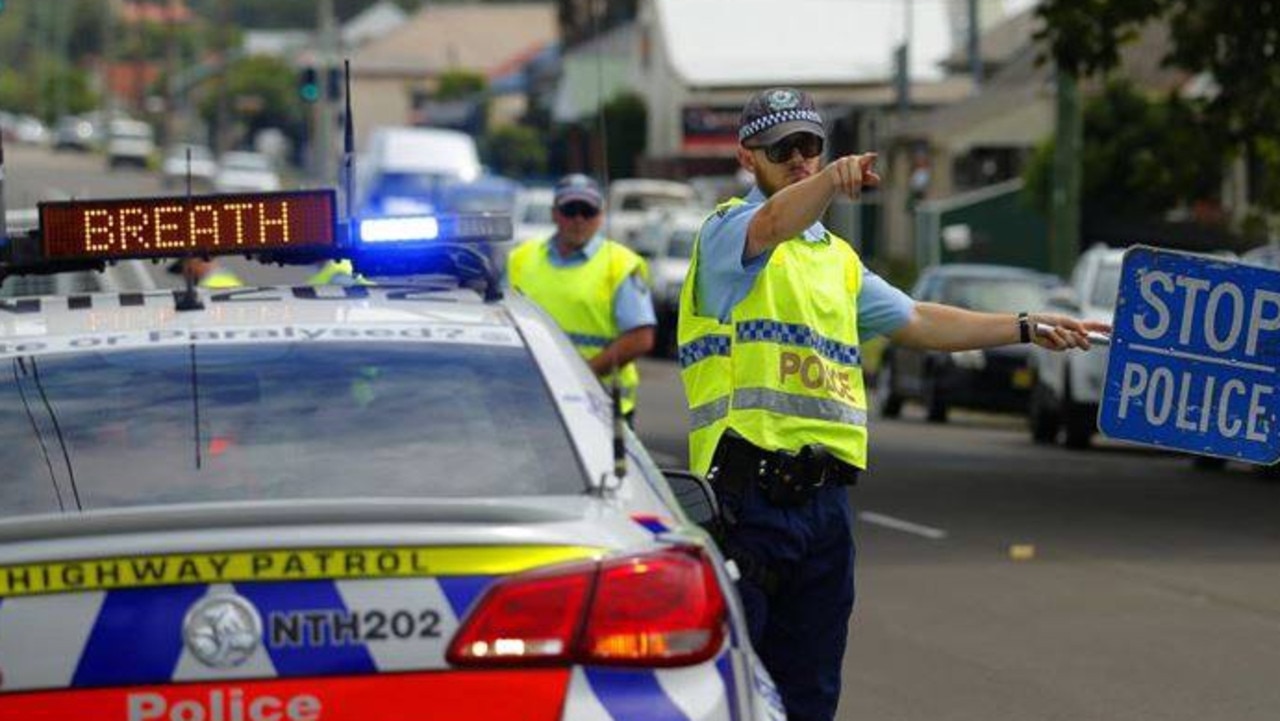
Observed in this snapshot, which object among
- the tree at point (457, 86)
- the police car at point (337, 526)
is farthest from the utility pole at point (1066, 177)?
the tree at point (457, 86)

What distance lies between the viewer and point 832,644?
7219 millimetres

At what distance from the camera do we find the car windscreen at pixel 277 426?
562cm

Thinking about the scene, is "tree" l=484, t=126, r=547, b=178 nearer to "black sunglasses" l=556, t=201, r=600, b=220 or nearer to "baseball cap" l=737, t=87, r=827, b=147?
"black sunglasses" l=556, t=201, r=600, b=220

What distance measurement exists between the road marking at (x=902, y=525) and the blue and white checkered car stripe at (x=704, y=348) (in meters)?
8.71

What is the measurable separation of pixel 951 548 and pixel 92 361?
9757mm

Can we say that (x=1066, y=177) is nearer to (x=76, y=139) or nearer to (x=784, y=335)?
(x=784, y=335)

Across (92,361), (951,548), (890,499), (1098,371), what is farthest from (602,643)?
(1098,371)

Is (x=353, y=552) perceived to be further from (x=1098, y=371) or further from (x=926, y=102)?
(x=926, y=102)

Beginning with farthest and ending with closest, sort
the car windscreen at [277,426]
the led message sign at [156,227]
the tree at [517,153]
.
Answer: the tree at [517,153] → the led message sign at [156,227] → the car windscreen at [277,426]

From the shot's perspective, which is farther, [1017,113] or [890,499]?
[1017,113]

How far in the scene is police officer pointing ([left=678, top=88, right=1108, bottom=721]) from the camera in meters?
7.17

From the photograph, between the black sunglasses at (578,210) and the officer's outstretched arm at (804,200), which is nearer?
the officer's outstretched arm at (804,200)

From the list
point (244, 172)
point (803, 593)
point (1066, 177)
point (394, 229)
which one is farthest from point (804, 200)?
point (244, 172)

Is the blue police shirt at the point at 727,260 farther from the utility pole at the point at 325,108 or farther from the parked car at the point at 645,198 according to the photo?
the parked car at the point at 645,198
